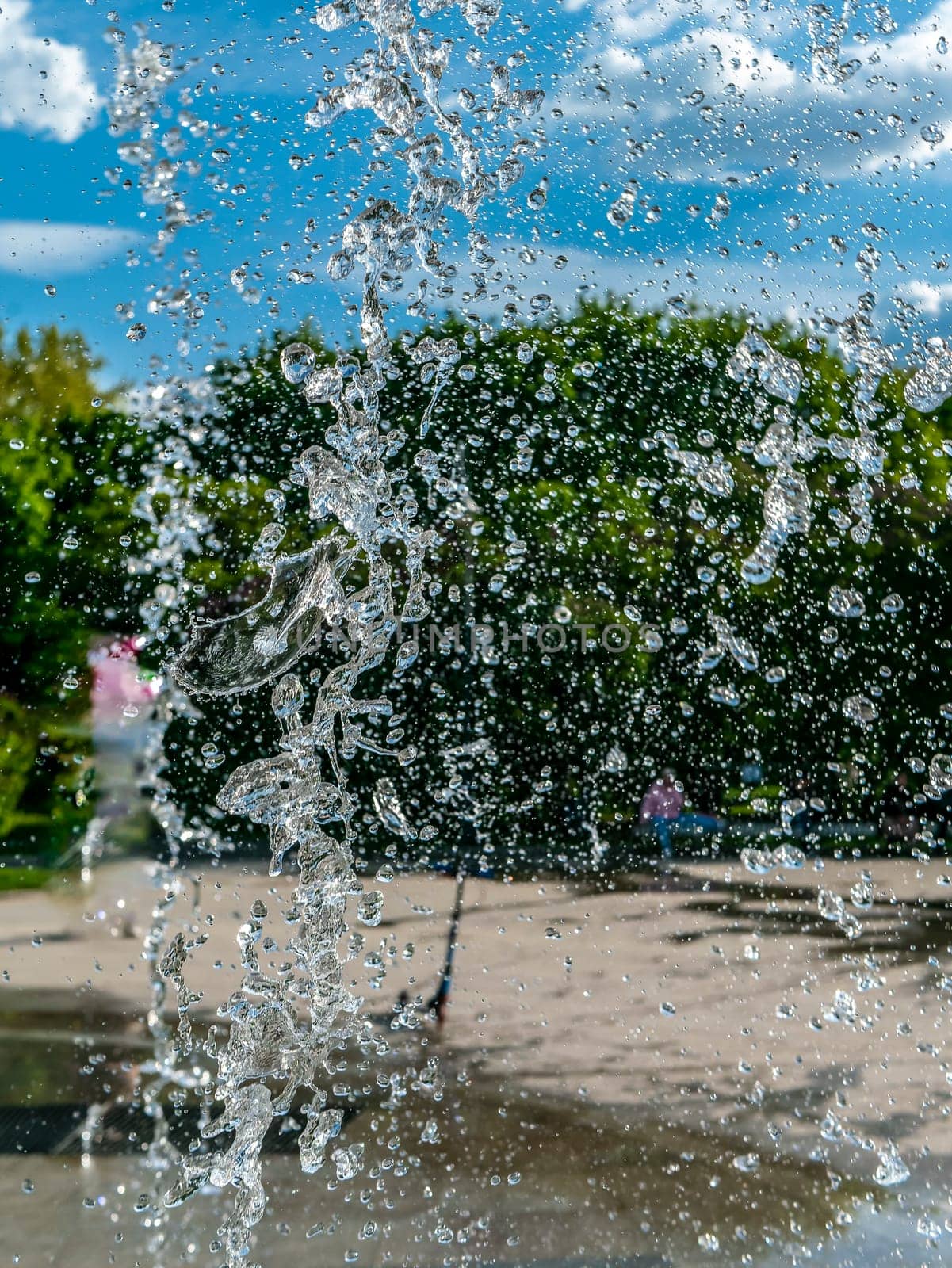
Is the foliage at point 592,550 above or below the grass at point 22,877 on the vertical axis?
above

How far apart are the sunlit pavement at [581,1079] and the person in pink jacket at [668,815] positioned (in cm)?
42

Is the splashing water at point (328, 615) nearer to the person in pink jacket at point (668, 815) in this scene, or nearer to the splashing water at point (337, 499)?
the splashing water at point (337, 499)

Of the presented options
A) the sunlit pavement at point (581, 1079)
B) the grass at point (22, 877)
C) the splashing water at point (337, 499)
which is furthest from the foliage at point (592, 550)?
the splashing water at point (337, 499)

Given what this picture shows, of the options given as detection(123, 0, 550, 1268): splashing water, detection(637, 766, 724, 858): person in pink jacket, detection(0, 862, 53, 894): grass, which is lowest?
detection(0, 862, 53, 894): grass

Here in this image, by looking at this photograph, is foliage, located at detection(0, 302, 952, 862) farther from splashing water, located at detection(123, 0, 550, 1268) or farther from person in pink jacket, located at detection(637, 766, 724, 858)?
splashing water, located at detection(123, 0, 550, 1268)

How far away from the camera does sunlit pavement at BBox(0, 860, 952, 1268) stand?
10.00ft

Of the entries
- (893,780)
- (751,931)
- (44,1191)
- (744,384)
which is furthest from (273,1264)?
(893,780)

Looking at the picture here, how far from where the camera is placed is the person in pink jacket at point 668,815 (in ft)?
28.2

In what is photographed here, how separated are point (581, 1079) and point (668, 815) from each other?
4562mm

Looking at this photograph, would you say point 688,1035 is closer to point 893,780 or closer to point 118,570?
point 893,780

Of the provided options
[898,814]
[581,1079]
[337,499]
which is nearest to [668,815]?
[898,814]

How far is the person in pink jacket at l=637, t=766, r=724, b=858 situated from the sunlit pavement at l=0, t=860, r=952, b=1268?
421 millimetres

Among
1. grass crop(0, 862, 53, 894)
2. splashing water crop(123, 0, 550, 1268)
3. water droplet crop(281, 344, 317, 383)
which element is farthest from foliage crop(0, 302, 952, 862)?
water droplet crop(281, 344, 317, 383)

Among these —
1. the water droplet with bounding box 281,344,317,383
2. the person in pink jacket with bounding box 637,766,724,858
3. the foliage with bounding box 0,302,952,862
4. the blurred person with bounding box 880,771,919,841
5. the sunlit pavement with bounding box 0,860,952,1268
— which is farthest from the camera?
the blurred person with bounding box 880,771,919,841
